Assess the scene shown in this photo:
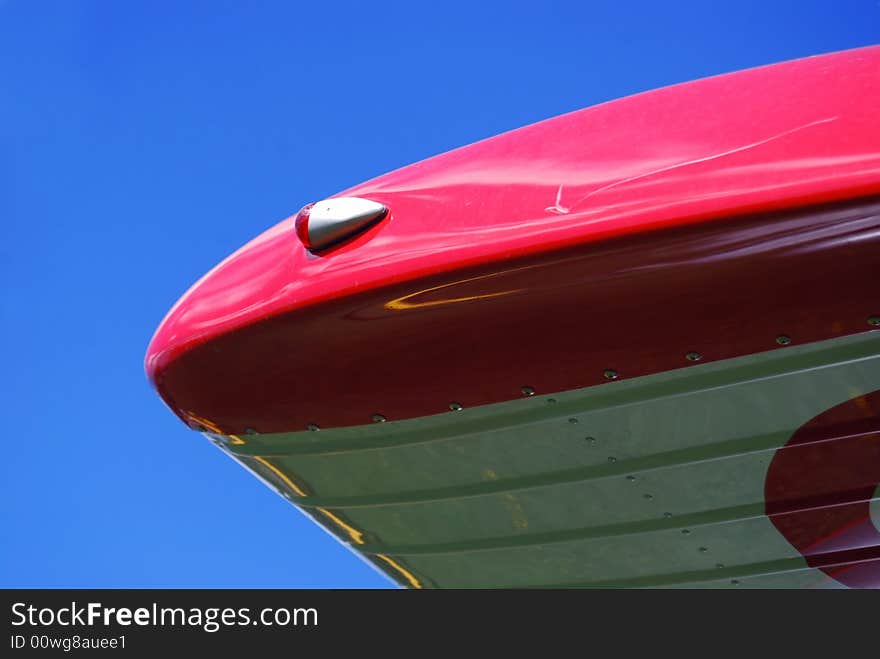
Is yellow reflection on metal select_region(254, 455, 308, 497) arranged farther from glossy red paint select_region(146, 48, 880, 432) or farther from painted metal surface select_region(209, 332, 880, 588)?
glossy red paint select_region(146, 48, 880, 432)

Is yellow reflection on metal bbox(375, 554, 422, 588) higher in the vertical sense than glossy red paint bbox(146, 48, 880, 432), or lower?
lower

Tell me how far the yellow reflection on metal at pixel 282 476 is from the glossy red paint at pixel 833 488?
31.9 inches

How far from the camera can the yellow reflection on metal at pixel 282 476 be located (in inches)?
80.0

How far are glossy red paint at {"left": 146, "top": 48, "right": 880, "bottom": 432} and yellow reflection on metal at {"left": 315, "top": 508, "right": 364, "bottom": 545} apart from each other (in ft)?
0.88

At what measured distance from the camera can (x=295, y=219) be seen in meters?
1.91

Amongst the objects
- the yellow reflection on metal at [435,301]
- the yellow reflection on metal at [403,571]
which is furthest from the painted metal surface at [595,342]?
the yellow reflection on metal at [403,571]

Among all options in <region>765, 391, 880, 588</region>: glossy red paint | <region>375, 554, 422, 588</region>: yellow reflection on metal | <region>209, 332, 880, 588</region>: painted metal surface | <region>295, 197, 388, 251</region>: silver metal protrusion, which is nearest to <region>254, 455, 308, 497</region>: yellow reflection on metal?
<region>209, 332, 880, 588</region>: painted metal surface

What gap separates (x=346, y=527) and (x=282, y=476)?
0.61 feet

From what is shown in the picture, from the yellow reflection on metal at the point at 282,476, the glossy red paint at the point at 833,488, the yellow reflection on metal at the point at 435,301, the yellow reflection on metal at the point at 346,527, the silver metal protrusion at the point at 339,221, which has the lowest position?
the glossy red paint at the point at 833,488

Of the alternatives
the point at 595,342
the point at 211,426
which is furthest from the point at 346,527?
the point at 595,342

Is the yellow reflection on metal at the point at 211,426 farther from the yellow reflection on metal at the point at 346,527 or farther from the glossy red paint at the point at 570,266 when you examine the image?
the yellow reflection on metal at the point at 346,527

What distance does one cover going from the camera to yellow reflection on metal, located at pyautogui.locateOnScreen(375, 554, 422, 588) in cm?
224

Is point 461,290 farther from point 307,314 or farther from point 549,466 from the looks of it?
point 549,466
